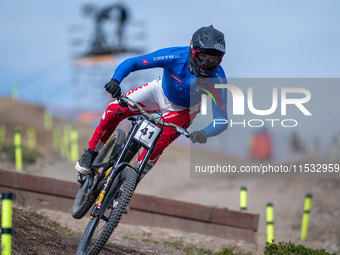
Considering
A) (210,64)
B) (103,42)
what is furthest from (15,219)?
(103,42)

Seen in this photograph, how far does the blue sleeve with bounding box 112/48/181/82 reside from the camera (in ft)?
16.3

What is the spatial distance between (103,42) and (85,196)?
45684mm

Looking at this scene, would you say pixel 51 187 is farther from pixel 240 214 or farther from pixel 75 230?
pixel 240 214

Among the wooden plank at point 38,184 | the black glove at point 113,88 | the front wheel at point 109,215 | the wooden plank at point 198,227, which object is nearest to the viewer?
the front wheel at point 109,215

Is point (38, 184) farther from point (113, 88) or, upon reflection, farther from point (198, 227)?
point (113, 88)

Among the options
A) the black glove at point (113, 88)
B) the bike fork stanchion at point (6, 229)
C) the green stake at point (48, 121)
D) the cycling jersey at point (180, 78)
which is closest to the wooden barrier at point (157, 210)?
the cycling jersey at point (180, 78)

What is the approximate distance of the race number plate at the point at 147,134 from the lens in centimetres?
466

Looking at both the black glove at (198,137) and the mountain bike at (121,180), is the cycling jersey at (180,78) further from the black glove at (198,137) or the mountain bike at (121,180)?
the black glove at (198,137)

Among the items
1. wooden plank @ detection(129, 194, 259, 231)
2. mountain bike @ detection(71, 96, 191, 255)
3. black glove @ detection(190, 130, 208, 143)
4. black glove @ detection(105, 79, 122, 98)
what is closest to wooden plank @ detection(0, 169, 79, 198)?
wooden plank @ detection(129, 194, 259, 231)

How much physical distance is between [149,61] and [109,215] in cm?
193

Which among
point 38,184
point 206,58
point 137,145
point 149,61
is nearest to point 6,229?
point 137,145

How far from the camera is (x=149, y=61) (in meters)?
5.07

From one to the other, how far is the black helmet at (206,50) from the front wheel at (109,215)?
4.94ft

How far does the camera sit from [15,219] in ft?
16.7
